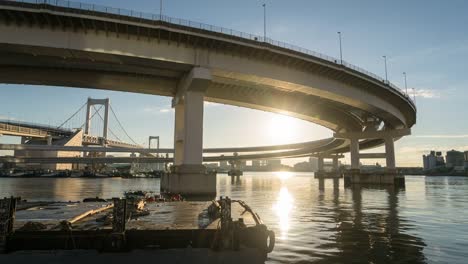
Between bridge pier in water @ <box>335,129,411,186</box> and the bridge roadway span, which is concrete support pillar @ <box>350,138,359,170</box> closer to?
bridge pier in water @ <box>335,129,411,186</box>

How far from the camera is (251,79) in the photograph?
4725 centimetres

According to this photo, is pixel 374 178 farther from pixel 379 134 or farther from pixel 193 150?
pixel 193 150

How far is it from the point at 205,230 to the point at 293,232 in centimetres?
785

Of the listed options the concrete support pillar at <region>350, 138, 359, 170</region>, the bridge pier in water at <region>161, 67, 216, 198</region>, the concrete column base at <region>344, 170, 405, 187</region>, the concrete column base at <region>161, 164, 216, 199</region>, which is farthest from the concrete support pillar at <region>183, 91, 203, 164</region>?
the concrete support pillar at <region>350, 138, 359, 170</region>

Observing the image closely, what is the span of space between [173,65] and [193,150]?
445 inches

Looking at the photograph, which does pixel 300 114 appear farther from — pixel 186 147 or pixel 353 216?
pixel 353 216

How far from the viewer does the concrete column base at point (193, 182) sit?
41.6 metres

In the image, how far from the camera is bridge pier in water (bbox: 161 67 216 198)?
41.9m

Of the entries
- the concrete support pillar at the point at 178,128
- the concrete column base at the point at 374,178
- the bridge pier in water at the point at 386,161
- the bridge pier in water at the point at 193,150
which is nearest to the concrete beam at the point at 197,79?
the bridge pier in water at the point at 193,150

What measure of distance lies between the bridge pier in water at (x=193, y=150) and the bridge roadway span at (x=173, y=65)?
0.42ft

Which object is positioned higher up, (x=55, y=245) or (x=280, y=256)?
(x=55, y=245)

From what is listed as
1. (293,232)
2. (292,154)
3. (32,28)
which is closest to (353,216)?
(293,232)

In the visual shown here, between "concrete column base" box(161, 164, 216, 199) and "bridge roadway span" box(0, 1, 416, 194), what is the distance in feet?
0.41

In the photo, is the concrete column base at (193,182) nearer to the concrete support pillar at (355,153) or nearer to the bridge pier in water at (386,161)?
the bridge pier in water at (386,161)
